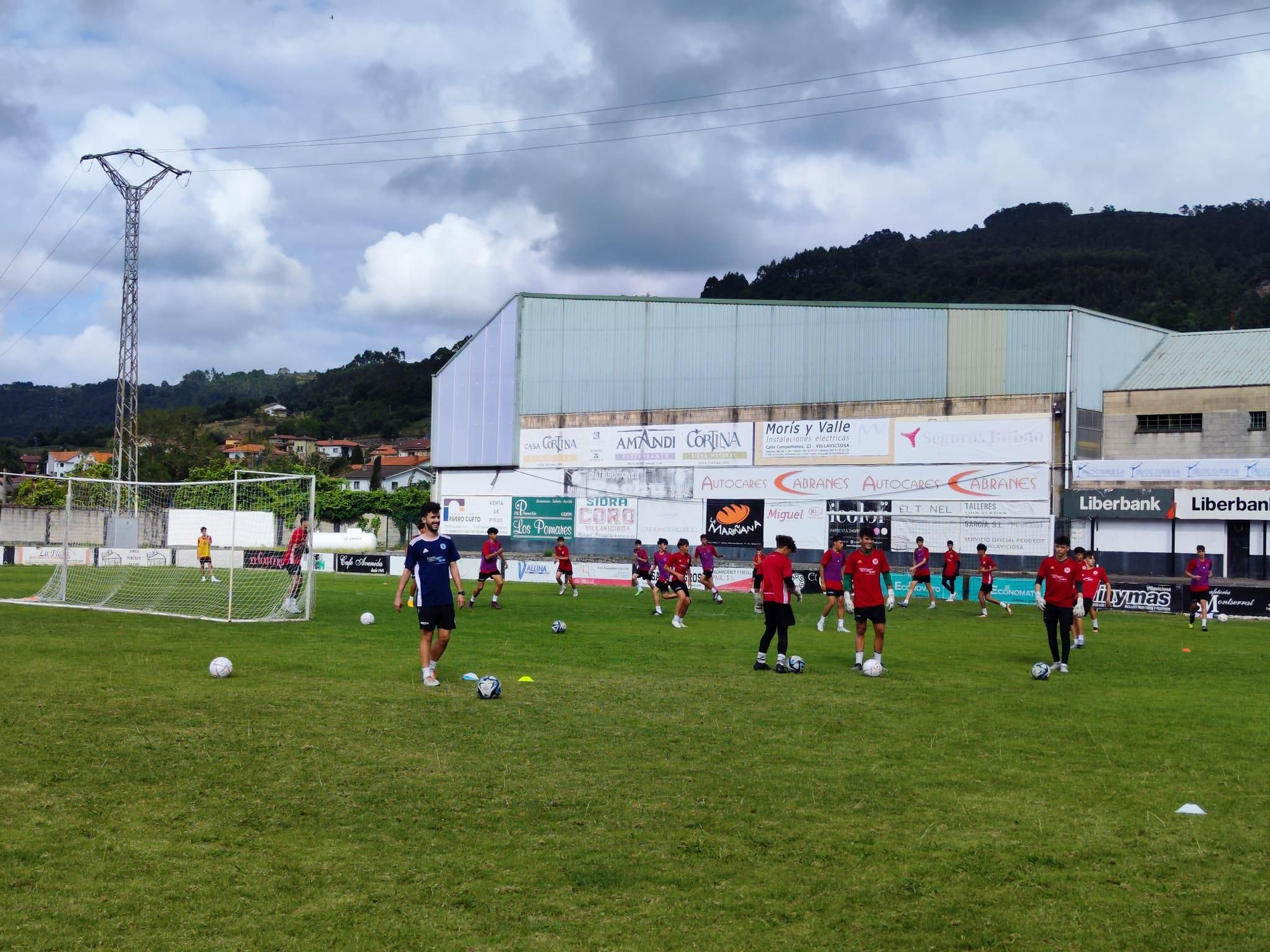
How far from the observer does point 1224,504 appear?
40.6m

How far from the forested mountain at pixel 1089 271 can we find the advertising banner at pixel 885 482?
1615 inches

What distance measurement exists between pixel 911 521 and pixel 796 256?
9643 centimetres

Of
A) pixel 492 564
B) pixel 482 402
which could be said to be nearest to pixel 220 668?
pixel 492 564

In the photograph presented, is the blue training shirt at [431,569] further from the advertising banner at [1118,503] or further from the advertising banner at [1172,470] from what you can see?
the advertising banner at [1172,470]

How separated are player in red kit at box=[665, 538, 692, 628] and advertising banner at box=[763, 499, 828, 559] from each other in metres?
21.8

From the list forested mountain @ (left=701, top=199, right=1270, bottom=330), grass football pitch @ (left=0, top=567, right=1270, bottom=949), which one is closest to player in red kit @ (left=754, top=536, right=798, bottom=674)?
grass football pitch @ (left=0, top=567, right=1270, bottom=949)

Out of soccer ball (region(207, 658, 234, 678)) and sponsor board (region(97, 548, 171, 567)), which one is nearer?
soccer ball (region(207, 658, 234, 678))

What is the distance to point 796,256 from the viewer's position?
5394 inches

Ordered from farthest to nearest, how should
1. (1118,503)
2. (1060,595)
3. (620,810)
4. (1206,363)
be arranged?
(1206,363) < (1118,503) < (1060,595) < (620,810)

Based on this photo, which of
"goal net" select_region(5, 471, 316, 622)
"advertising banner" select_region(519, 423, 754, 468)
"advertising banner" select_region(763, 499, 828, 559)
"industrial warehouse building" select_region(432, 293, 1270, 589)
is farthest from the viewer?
"advertising banner" select_region(519, 423, 754, 468)

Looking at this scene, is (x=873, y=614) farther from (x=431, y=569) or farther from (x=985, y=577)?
(x=985, y=577)

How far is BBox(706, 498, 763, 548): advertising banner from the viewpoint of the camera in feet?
166

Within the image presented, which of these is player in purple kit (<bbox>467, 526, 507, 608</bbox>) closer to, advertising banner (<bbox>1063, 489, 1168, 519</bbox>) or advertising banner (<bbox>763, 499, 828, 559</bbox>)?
advertising banner (<bbox>763, 499, 828, 559</bbox>)

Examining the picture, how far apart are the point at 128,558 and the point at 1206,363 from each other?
1741 inches
